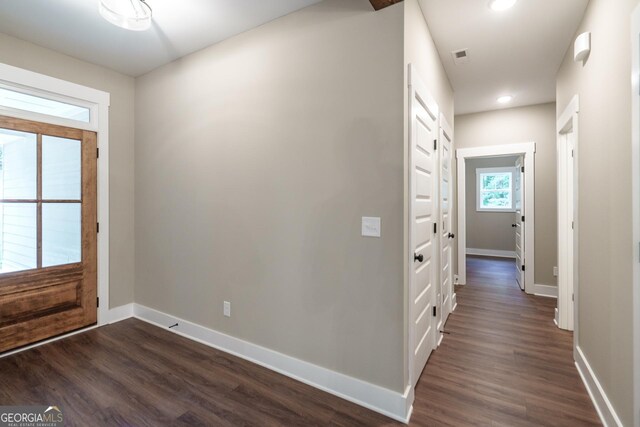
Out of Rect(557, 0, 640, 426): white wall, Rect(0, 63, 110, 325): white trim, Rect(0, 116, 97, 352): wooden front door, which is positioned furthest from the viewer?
Rect(0, 63, 110, 325): white trim

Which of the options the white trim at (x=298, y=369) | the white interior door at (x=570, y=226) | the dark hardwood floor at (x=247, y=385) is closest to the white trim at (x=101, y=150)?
the white trim at (x=298, y=369)

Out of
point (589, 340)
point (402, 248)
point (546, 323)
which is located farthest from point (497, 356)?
point (402, 248)

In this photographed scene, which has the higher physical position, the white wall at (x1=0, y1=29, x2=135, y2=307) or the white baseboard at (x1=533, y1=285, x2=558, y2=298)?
the white wall at (x1=0, y1=29, x2=135, y2=307)

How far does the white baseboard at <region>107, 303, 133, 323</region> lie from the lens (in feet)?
10.5

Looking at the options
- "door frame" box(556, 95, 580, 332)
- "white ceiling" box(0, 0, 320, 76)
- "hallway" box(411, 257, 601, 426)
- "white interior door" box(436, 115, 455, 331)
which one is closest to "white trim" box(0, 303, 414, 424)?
"hallway" box(411, 257, 601, 426)

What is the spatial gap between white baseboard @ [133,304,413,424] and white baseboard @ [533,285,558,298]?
3537 millimetres

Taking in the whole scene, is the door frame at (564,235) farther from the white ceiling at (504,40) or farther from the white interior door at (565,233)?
the white ceiling at (504,40)

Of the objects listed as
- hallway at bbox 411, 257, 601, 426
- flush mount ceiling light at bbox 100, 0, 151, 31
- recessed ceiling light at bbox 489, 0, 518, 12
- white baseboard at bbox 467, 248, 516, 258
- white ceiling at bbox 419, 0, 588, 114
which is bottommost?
hallway at bbox 411, 257, 601, 426

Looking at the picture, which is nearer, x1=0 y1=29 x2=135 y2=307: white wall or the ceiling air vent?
the ceiling air vent

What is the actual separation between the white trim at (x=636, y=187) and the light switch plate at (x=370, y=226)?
1.21 metres

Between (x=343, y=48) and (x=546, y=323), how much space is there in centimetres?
354

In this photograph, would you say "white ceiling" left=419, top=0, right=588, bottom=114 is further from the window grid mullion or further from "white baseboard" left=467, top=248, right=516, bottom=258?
"white baseboard" left=467, top=248, right=516, bottom=258

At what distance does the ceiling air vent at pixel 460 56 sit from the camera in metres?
2.78

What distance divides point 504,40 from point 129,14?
300 centimetres
